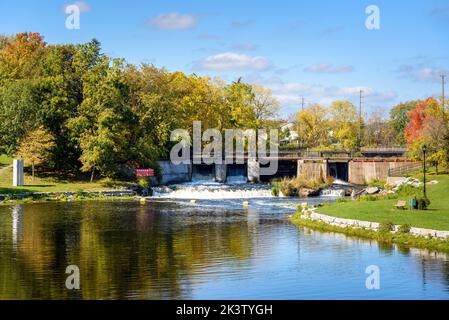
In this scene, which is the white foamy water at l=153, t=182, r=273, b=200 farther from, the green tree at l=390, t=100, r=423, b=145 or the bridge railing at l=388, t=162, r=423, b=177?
the green tree at l=390, t=100, r=423, b=145

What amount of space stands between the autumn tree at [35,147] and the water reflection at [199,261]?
23577 millimetres

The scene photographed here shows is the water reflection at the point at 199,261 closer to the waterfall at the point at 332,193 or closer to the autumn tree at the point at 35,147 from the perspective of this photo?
the waterfall at the point at 332,193

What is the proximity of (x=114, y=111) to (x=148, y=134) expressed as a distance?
6.05 metres

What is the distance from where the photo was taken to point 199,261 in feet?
104

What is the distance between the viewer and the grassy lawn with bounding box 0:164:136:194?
65.7m

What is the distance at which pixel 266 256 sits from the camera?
108 feet

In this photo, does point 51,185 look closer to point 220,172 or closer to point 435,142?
point 220,172

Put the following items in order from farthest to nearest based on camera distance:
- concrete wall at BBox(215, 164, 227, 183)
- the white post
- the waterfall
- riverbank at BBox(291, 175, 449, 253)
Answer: concrete wall at BBox(215, 164, 227, 183), the waterfall, the white post, riverbank at BBox(291, 175, 449, 253)

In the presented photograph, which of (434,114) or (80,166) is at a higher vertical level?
(434,114)

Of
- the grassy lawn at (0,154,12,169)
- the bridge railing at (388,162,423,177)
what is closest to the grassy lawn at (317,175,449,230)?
the bridge railing at (388,162,423,177)

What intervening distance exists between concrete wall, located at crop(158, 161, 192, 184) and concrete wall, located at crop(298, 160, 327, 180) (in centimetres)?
1374

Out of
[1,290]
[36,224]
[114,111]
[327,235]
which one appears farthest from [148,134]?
[1,290]

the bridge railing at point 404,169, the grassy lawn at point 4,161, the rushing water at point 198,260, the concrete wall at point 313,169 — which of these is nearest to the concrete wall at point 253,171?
the concrete wall at point 313,169

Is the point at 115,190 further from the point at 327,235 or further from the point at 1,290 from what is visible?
the point at 1,290
